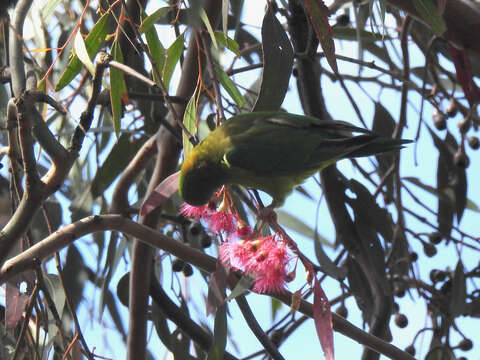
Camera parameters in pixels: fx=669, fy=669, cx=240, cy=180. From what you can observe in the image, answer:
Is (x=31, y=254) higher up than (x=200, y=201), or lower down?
lower down

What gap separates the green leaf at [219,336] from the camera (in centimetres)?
148

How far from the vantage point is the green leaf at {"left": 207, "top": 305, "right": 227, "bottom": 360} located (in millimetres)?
1480

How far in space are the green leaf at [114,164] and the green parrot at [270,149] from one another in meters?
0.61

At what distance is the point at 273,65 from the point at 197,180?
0.34m

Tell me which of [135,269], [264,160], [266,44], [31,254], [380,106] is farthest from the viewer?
[380,106]

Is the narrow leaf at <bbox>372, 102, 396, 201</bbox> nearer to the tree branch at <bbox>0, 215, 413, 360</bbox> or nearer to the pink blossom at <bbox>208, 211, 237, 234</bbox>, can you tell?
the pink blossom at <bbox>208, 211, 237, 234</bbox>

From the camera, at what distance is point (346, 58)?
1.84 metres

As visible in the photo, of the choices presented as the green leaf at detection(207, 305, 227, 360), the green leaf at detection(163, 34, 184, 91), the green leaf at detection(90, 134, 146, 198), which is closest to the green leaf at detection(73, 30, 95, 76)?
the green leaf at detection(163, 34, 184, 91)

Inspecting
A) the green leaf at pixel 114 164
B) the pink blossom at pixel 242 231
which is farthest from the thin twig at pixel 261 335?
the green leaf at pixel 114 164

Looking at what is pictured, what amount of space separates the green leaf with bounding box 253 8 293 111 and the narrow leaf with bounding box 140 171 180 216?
0.89 feet

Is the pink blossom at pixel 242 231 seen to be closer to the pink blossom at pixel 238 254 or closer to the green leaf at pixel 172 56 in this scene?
the pink blossom at pixel 238 254

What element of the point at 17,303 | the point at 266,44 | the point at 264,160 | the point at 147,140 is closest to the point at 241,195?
the point at 147,140

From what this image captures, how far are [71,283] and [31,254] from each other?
1107 mm

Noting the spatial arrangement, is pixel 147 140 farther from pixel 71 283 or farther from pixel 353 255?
pixel 353 255
